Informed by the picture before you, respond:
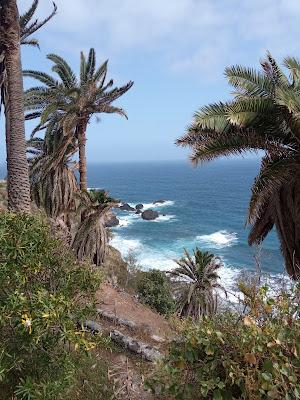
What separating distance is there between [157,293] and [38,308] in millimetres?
22092

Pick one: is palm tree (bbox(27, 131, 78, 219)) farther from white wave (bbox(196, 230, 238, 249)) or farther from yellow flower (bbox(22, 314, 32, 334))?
white wave (bbox(196, 230, 238, 249))

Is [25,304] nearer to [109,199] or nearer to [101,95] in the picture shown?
[109,199]

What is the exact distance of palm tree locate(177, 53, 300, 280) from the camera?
820cm

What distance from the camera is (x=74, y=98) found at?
21.5 metres

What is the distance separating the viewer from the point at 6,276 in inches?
243

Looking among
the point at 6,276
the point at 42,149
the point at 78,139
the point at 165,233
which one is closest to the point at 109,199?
the point at 78,139

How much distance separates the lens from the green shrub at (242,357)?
153 inches

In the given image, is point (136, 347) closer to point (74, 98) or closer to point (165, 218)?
point (74, 98)

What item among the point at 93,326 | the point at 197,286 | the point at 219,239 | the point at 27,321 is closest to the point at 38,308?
the point at 27,321

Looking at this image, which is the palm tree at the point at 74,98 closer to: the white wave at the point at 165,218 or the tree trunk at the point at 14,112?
the tree trunk at the point at 14,112

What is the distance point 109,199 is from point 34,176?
489 centimetres

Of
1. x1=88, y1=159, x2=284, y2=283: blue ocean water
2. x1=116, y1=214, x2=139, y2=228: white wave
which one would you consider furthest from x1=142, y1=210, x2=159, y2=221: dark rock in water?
x1=116, y1=214, x2=139, y2=228: white wave

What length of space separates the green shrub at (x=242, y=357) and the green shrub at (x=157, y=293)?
21265 mm

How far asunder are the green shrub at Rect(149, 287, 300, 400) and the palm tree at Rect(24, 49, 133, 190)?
17.3 m
